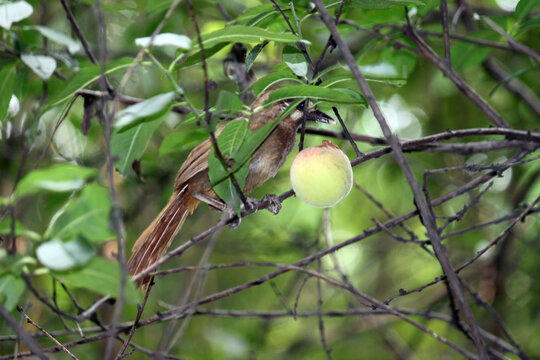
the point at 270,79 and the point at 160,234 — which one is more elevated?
the point at 270,79

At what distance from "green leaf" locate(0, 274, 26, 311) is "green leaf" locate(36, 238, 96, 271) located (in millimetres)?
264

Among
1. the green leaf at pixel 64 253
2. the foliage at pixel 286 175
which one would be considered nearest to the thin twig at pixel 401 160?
the foliage at pixel 286 175

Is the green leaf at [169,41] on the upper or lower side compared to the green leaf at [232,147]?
upper

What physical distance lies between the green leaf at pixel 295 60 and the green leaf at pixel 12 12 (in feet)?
3.34

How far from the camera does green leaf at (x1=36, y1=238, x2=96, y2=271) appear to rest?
1.54m

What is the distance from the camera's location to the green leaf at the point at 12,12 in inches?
87.1

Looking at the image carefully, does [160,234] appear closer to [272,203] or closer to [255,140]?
[272,203]

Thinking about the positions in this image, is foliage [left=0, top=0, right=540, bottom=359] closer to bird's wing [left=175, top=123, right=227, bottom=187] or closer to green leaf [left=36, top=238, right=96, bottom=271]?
green leaf [left=36, top=238, right=96, bottom=271]

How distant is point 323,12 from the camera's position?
6.03 feet

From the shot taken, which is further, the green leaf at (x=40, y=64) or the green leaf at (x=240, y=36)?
the green leaf at (x=40, y=64)

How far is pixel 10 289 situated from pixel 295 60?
132cm

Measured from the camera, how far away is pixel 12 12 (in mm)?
2236

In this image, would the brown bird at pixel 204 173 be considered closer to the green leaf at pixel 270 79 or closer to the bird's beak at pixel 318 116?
the bird's beak at pixel 318 116

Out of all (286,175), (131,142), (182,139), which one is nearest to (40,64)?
(131,142)
